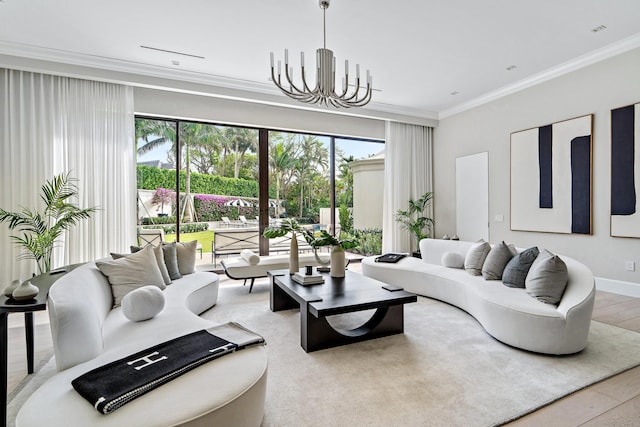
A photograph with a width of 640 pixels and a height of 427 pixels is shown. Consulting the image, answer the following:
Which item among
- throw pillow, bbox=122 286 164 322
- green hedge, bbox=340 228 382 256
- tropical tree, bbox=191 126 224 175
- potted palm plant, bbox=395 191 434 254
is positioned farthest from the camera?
green hedge, bbox=340 228 382 256

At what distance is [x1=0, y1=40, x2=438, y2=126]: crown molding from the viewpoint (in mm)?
4041

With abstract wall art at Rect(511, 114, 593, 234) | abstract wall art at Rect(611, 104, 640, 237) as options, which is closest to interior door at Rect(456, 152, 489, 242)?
abstract wall art at Rect(511, 114, 593, 234)

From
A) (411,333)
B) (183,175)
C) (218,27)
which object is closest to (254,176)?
(183,175)

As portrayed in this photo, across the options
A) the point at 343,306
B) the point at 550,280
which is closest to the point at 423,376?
the point at 343,306

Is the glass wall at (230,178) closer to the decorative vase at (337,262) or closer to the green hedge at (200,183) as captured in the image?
the green hedge at (200,183)

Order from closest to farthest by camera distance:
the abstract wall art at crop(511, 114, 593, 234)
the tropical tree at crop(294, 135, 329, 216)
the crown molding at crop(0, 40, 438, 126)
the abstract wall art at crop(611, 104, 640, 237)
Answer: the abstract wall art at crop(611, 104, 640, 237), the crown molding at crop(0, 40, 438, 126), the abstract wall art at crop(511, 114, 593, 234), the tropical tree at crop(294, 135, 329, 216)

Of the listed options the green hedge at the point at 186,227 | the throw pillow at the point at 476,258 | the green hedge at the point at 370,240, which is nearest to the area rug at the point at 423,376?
the throw pillow at the point at 476,258

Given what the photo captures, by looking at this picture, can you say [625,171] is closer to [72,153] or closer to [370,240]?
[370,240]

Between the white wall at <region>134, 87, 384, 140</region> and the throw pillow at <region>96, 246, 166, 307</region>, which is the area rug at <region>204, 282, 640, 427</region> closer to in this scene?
the throw pillow at <region>96, 246, 166, 307</region>

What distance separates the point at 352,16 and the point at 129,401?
3649 millimetres

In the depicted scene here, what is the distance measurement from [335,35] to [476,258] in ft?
10.00

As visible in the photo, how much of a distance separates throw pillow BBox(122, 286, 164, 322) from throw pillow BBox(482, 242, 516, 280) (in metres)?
3.15

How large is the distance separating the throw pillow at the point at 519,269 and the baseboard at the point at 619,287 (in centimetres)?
198

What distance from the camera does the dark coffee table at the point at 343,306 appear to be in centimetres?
256
